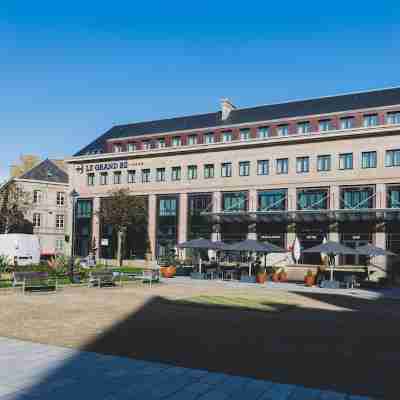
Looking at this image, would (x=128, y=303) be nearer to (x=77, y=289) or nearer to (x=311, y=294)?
(x=77, y=289)

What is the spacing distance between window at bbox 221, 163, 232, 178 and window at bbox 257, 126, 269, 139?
14.6ft

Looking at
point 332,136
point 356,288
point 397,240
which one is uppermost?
point 332,136

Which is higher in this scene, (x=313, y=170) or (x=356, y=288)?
(x=313, y=170)

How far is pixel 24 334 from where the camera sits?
11.7 metres

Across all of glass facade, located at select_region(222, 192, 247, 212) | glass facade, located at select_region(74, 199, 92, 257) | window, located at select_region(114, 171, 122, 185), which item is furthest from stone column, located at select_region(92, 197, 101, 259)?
glass facade, located at select_region(222, 192, 247, 212)

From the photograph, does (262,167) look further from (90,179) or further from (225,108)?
(90,179)

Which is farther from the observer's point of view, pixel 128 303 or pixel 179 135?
pixel 179 135

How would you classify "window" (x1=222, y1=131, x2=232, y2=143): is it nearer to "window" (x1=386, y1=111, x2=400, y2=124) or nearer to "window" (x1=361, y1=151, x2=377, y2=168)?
"window" (x1=361, y1=151, x2=377, y2=168)

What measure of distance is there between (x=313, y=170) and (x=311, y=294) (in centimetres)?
2038

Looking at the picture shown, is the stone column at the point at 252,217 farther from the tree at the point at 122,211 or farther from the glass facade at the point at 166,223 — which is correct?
the tree at the point at 122,211

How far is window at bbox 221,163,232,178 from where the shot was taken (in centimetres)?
4831

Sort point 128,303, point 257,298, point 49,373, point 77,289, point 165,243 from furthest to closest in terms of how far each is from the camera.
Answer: point 165,243 → point 77,289 → point 257,298 → point 128,303 → point 49,373

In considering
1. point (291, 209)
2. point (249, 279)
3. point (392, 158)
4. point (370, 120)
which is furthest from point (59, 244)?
point (392, 158)

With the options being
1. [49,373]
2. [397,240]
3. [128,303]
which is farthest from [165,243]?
[49,373]
